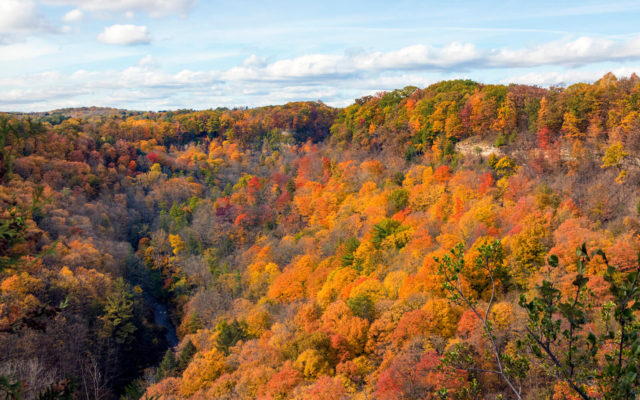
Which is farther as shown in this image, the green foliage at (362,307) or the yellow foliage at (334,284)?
the yellow foliage at (334,284)

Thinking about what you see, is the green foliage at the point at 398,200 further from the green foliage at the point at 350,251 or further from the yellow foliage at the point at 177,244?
the yellow foliage at the point at 177,244

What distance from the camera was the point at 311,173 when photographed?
217 feet

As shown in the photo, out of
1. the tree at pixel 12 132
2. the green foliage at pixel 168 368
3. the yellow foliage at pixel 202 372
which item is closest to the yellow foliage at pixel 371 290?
the yellow foliage at pixel 202 372

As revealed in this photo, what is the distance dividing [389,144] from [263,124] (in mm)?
53720

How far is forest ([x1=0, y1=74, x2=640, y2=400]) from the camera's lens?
229 inches

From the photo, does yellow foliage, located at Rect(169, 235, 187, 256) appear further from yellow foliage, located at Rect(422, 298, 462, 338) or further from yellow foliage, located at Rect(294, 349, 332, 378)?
yellow foliage, located at Rect(422, 298, 462, 338)

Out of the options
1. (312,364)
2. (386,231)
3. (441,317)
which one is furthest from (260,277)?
(441,317)

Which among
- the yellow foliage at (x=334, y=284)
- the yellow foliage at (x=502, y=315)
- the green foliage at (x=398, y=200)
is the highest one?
the green foliage at (x=398, y=200)

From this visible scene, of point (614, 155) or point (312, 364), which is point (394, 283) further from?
point (614, 155)

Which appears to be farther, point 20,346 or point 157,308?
point 157,308

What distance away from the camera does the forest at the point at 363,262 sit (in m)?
5.80

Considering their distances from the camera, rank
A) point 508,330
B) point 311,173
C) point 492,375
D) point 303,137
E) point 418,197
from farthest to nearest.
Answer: point 303,137 < point 311,173 < point 418,197 < point 508,330 < point 492,375

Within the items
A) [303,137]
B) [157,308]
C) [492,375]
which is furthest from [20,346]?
[303,137]

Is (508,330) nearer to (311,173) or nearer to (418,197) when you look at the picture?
(418,197)
